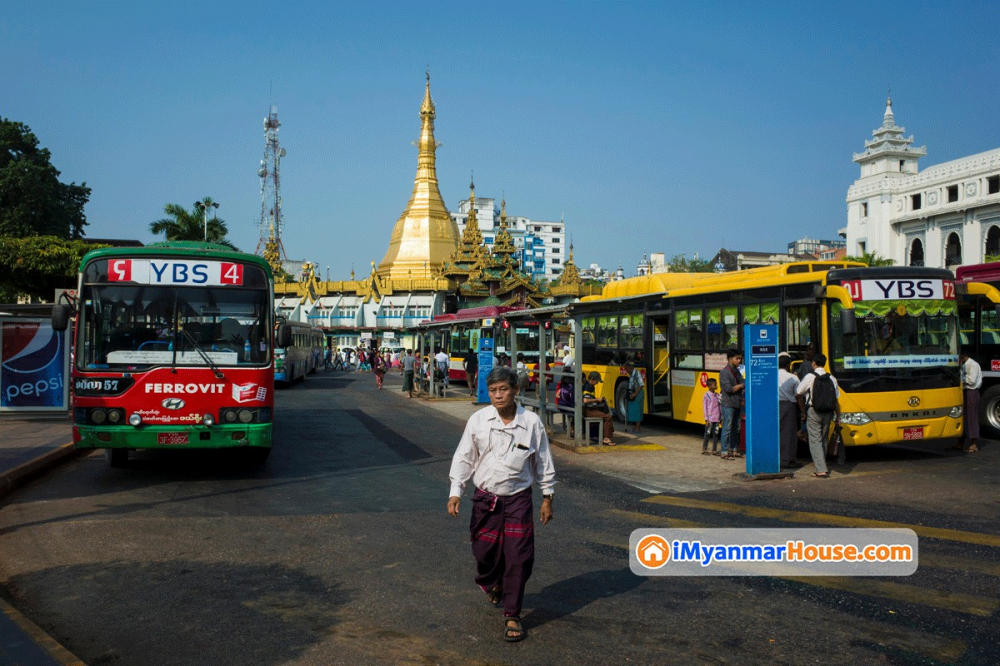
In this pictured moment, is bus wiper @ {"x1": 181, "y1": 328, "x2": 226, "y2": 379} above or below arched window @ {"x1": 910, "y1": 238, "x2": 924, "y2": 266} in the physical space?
below

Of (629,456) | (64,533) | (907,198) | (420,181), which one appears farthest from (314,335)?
(907,198)

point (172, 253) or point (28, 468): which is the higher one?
point (172, 253)

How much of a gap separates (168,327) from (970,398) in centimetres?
1234

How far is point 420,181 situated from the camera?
7419 centimetres

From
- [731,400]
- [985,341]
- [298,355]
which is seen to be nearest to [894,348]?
[731,400]

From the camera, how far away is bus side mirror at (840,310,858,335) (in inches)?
446

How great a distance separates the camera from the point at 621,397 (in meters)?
17.3

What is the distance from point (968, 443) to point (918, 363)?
7.63 ft

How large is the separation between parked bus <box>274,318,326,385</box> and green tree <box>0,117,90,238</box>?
15.0m

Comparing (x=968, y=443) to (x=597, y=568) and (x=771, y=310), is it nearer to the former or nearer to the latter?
(x=771, y=310)

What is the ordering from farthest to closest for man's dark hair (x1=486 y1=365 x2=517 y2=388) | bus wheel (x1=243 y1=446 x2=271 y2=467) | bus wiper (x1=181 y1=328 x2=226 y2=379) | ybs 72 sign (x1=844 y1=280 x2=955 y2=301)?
bus wheel (x1=243 y1=446 x2=271 y2=467), ybs 72 sign (x1=844 y1=280 x2=955 y2=301), bus wiper (x1=181 y1=328 x2=226 y2=379), man's dark hair (x1=486 y1=365 x2=517 y2=388)

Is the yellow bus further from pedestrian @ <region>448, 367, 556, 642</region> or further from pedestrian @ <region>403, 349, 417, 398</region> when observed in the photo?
pedestrian @ <region>403, 349, 417, 398</region>

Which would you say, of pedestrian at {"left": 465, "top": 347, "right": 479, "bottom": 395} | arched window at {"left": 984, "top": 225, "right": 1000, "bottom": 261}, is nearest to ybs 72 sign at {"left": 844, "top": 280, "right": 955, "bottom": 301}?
pedestrian at {"left": 465, "top": 347, "right": 479, "bottom": 395}

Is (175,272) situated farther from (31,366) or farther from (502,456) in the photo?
(31,366)
